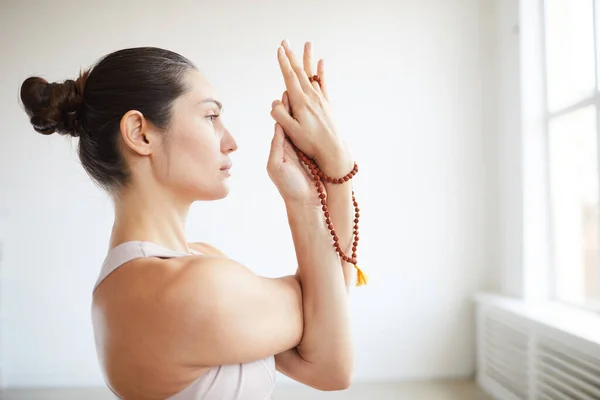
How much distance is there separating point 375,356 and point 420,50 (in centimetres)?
203

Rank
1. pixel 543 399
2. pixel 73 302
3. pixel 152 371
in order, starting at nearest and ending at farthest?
pixel 152 371
pixel 543 399
pixel 73 302

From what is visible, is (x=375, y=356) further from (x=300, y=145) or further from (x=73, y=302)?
(x=300, y=145)

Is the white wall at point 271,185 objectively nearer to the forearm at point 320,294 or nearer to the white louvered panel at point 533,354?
the white louvered panel at point 533,354

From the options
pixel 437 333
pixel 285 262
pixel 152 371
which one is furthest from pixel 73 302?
pixel 152 371

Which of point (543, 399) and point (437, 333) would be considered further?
point (437, 333)

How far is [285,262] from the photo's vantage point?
3.50 meters

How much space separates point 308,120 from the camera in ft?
2.81

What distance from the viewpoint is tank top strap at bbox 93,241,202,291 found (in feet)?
2.81

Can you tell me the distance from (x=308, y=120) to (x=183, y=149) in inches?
8.8

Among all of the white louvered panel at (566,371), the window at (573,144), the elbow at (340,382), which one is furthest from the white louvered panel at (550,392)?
the elbow at (340,382)

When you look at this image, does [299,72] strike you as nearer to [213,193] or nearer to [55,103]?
[213,193]

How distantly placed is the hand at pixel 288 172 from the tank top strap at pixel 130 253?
214 mm

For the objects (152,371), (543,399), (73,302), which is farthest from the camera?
(73,302)

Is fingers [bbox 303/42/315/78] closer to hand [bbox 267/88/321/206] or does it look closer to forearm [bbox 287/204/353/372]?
hand [bbox 267/88/321/206]
